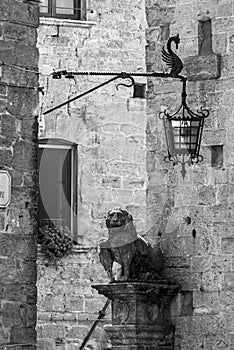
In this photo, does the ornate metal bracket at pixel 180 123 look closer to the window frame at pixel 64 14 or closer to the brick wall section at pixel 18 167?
the brick wall section at pixel 18 167

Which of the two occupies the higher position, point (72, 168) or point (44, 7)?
point (44, 7)

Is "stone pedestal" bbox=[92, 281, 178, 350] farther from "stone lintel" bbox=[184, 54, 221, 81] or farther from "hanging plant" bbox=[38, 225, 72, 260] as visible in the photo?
"hanging plant" bbox=[38, 225, 72, 260]

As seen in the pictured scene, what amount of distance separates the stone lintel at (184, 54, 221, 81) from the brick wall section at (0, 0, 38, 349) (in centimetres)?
155

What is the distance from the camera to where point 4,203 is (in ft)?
43.4

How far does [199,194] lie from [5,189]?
6.39 ft

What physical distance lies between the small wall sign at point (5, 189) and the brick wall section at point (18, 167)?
5 cm

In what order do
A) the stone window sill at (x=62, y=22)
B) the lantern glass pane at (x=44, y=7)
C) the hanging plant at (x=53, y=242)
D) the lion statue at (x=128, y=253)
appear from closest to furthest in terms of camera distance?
the lion statue at (x=128, y=253)
the hanging plant at (x=53, y=242)
the stone window sill at (x=62, y=22)
the lantern glass pane at (x=44, y=7)

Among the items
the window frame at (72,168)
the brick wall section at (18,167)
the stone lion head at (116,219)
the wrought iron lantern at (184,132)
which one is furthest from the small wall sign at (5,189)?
the window frame at (72,168)

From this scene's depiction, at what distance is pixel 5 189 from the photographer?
13.2m

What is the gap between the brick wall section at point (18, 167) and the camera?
1319 cm

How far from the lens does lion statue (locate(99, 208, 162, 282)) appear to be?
14.2m

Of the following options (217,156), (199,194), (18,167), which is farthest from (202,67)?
(18,167)

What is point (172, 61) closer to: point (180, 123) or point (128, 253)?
point (180, 123)

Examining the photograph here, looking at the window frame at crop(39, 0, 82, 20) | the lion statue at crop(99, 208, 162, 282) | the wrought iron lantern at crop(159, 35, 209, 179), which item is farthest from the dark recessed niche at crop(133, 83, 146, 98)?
the lion statue at crop(99, 208, 162, 282)
